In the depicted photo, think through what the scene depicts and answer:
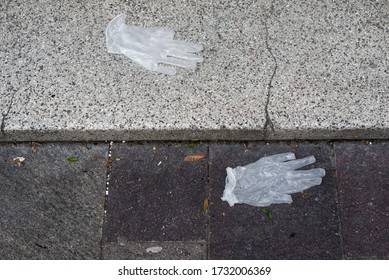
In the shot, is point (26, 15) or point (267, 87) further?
point (26, 15)

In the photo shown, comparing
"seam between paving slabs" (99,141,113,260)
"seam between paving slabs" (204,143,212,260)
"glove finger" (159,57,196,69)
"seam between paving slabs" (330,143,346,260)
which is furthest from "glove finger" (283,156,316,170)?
"seam between paving slabs" (99,141,113,260)

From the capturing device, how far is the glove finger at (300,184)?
3.19m

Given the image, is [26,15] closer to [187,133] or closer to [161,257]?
[187,133]

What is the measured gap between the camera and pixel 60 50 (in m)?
3.61

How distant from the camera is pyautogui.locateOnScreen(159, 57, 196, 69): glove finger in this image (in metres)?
3.51

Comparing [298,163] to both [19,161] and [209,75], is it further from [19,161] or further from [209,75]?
[19,161]

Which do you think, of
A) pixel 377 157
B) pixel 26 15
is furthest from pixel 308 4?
pixel 26 15

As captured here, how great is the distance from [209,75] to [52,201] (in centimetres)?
116

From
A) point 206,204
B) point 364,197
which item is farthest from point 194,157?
point 364,197

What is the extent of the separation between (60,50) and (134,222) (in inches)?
47.9

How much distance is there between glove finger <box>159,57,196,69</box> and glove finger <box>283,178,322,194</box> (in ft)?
3.03

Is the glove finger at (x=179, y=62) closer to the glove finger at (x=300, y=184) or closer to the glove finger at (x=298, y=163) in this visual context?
the glove finger at (x=298, y=163)

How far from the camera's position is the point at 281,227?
3092 mm
